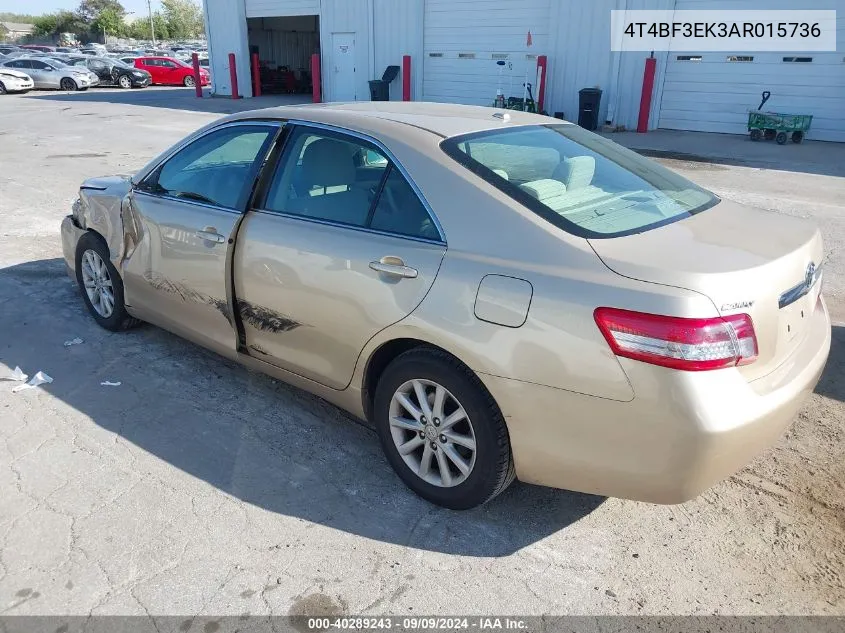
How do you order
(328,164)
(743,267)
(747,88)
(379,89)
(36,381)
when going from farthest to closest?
(379,89) → (747,88) → (36,381) → (328,164) → (743,267)

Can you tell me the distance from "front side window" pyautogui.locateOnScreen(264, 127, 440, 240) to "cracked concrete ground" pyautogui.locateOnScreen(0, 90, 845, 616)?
1.17 m

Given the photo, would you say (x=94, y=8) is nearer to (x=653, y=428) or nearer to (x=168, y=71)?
(x=168, y=71)

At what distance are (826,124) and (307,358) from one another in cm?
1558

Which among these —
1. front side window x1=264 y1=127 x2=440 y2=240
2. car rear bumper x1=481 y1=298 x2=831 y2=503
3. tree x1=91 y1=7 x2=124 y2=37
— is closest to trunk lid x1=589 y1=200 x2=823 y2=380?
car rear bumper x1=481 y1=298 x2=831 y2=503

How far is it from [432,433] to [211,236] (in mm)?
1665

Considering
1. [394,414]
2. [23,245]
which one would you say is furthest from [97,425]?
[23,245]

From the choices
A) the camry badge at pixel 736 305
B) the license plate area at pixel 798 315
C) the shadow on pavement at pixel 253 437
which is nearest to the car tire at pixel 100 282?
the shadow on pavement at pixel 253 437

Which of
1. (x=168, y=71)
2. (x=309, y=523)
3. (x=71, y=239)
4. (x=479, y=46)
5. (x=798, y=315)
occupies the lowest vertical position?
(x=309, y=523)

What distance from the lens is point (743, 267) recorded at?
7.77ft

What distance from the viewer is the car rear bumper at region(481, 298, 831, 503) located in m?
2.21

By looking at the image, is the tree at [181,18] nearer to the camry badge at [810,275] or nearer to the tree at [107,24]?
the tree at [107,24]

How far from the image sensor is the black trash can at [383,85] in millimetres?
20547

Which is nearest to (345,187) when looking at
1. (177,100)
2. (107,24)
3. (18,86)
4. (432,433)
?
(432,433)

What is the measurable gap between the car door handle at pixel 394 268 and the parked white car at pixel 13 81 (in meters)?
31.6
